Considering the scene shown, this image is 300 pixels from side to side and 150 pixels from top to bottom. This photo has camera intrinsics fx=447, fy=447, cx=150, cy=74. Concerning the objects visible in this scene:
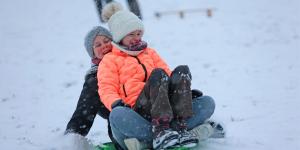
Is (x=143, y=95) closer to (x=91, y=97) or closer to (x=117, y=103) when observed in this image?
(x=117, y=103)

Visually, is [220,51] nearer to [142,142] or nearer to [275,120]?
[275,120]

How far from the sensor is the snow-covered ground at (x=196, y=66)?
17.1 feet

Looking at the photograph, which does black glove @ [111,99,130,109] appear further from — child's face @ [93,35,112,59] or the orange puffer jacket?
child's face @ [93,35,112,59]

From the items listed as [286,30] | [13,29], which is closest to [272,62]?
[286,30]

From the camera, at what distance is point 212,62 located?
948 centimetres

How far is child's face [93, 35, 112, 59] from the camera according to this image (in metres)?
4.56

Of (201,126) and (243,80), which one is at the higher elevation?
(201,126)

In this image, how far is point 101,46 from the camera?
4.57m

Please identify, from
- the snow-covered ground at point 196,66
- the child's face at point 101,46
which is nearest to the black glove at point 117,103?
the snow-covered ground at point 196,66

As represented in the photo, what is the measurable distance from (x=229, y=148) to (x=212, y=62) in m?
5.51

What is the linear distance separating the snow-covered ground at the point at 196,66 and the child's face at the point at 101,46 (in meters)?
Answer: 0.93

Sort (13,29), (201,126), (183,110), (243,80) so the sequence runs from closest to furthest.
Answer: (183,110) → (201,126) → (243,80) → (13,29)

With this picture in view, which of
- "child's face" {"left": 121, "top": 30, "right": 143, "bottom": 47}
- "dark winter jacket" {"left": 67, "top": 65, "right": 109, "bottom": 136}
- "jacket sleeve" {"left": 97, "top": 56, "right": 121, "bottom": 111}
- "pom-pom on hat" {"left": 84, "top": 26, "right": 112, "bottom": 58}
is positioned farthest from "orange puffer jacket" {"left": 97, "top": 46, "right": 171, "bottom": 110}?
"pom-pom on hat" {"left": 84, "top": 26, "right": 112, "bottom": 58}

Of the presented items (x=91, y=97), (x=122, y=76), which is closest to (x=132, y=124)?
(x=122, y=76)
